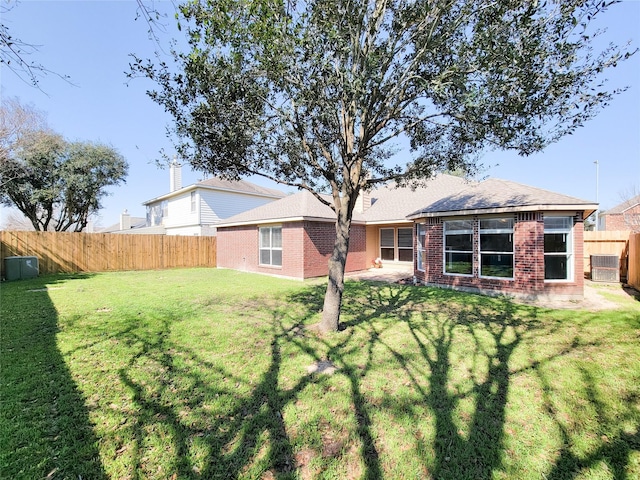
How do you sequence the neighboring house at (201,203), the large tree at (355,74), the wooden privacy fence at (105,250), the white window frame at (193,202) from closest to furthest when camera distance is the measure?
1. the large tree at (355,74)
2. the wooden privacy fence at (105,250)
3. the neighboring house at (201,203)
4. the white window frame at (193,202)

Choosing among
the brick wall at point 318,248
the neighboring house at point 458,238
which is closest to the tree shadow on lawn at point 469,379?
the neighboring house at point 458,238

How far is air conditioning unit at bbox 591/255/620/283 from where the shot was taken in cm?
1197

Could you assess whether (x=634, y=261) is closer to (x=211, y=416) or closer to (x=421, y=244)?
(x=421, y=244)

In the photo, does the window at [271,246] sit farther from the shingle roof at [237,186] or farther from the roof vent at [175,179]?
the roof vent at [175,179]

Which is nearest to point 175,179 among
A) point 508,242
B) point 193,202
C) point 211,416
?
point 193,202

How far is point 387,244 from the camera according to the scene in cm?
1753

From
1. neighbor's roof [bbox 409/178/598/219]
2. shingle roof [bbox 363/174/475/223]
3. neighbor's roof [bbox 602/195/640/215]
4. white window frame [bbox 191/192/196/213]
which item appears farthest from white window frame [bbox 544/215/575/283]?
neighbor's roof [bbox 602/195/640/215]

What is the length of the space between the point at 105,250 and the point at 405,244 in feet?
53.4

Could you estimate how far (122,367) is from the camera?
4.20 metres

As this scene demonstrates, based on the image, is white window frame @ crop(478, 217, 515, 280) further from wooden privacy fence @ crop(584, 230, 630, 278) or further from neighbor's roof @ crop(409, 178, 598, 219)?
wooden privacy fence @ crop(584, 230, 630, 278)

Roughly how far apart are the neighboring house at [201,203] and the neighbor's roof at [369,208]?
15.2ft

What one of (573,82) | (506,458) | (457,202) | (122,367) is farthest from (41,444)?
(457,202)

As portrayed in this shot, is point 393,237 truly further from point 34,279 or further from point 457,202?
point 34,279

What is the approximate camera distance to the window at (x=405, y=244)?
16.4m
